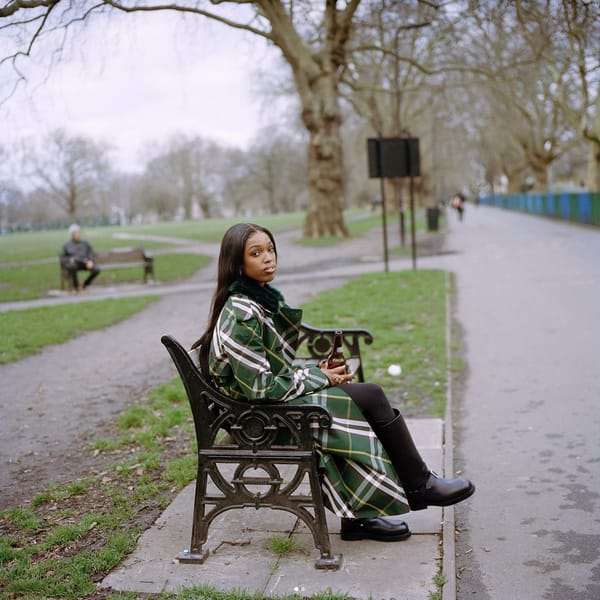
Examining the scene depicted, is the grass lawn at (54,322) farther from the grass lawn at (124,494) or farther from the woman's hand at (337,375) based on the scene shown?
the woman's hand at (337,375)

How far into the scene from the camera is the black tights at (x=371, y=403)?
374 cm

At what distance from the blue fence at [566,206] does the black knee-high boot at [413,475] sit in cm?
2770

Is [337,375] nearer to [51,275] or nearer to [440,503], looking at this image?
[440,503]

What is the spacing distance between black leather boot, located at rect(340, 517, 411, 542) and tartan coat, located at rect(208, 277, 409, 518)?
9.1 inches

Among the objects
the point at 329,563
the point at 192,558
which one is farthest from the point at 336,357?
the point at 192,558

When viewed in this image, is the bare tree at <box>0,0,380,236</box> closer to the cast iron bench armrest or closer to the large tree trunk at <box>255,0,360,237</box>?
the large tree trunk at <box>255,0,360,237</box>

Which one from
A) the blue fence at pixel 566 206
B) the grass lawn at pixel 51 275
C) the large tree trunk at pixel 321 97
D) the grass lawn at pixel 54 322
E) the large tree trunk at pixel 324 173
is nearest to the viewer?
the grass lawn at pixel 54 322

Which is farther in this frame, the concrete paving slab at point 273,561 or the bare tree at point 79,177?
the bare tree at point 79,177

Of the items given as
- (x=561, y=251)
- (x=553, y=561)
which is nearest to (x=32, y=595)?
(x=553, y=561)

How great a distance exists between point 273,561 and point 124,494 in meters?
1.46

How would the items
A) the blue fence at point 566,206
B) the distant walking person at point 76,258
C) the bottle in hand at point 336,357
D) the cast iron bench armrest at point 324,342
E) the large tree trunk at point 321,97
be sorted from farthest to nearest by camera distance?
1. the blue fence at point 566,206
2. the large tree trunk at point 321,97
3. the distant walking person at point 76,258
4. the cast iron bench armrest at point 324,342
5. the bottle in hand at point 336,357

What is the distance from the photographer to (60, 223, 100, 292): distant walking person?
696 inches

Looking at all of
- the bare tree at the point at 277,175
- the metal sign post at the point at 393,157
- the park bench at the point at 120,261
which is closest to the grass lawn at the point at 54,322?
the park bench at the point at 120,261

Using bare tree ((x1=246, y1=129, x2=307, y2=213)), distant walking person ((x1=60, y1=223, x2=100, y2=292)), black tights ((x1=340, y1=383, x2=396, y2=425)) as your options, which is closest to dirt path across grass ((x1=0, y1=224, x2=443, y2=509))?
black tights ((x1=340, y1=383, x2=396, y2=425))
